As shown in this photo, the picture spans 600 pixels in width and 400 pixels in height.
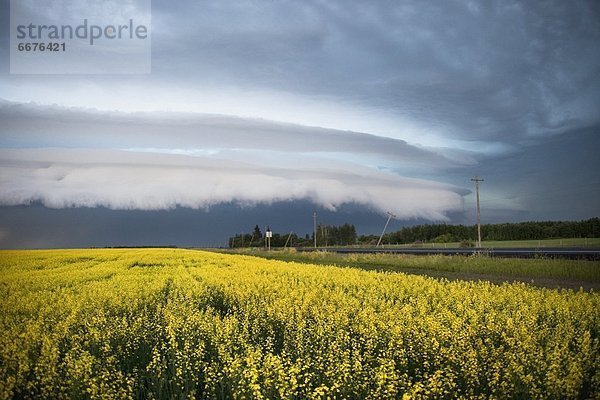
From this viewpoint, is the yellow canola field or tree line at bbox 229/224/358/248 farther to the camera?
tree line at bbox 229/224/358/248

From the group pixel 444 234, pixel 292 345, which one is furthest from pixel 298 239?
pixel 292 345

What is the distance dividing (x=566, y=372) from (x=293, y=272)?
18.3 metres

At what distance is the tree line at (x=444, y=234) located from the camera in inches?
3728

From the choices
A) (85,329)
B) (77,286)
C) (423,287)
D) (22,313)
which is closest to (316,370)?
(85,329)

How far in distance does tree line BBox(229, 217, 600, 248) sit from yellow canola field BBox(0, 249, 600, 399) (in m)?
80.8

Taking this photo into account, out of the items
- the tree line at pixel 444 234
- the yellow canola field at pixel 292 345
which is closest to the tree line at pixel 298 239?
the tree line at pixel 444 234

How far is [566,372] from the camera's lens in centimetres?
757

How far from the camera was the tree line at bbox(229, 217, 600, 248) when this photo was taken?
9469 cm

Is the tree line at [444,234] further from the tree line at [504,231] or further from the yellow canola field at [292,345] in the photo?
the yellow canola field at [292,345]

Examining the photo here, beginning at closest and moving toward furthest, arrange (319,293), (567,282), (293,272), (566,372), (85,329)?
1. (566,372)
2. (85,329)
3. (319,293)
4. (567,282)
5. (293,272)

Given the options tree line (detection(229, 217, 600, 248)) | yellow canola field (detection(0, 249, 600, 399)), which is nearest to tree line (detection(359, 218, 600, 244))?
tree line (detection(229, 217, 600, 248))

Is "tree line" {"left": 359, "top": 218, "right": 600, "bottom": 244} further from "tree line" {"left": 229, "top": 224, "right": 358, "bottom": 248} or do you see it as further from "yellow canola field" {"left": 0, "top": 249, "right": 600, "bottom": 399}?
"yellow canola field" {"left": 0, "top": 249, "right": 600, "bottom": 399}

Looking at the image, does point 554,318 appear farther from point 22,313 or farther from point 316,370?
point 22,313

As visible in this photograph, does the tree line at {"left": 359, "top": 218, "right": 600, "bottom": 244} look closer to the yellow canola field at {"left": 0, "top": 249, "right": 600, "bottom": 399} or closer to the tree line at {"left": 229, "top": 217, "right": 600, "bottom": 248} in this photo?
the tree line at {"left": 229, "top": 217, "right": 600, "bottom": 248}
